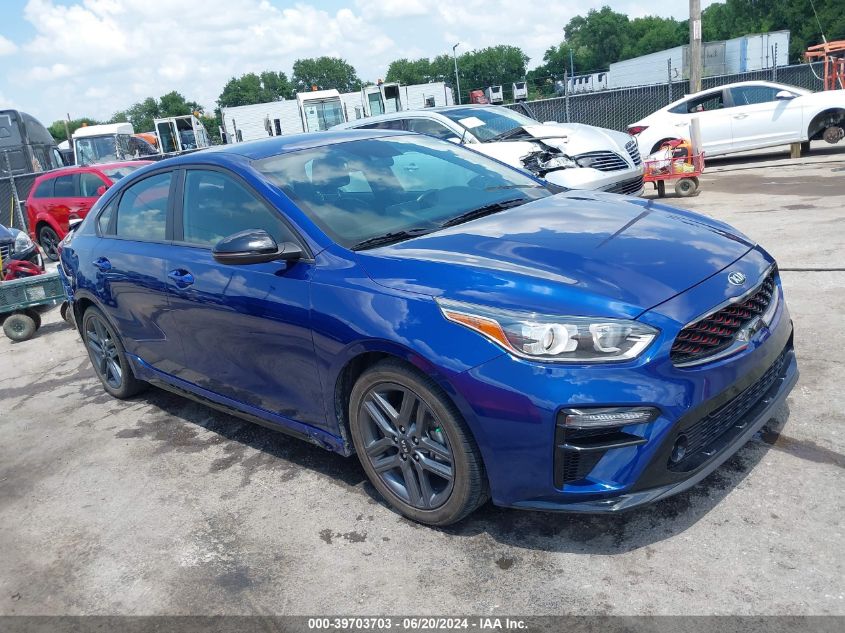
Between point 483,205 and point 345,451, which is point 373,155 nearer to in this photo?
point 483,205

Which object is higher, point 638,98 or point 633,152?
point 638,98

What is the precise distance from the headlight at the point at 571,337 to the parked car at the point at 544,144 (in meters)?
5.63

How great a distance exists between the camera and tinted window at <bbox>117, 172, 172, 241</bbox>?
179 inches

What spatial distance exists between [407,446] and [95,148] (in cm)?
2750

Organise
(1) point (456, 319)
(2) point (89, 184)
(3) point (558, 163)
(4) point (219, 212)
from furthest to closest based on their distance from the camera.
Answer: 1. (2) point (89, 184)
2. (3) point (558, 163)
3. (4) point (219, 212)
4. (1) point (456, 319)

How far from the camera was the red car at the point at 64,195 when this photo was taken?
44.9 feet

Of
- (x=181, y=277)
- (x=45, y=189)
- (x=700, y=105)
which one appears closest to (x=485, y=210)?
(x=181, y=277)

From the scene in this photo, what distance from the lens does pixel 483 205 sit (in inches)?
157

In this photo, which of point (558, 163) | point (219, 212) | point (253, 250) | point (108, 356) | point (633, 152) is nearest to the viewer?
point (253, 250)

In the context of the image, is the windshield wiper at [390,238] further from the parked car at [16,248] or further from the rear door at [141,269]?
the parked car at [16,248]

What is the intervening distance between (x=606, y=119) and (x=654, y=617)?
1868cm

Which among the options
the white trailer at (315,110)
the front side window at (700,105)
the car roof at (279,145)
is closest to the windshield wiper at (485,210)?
the car roof at (279,145)

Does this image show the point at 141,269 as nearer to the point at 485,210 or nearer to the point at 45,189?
the point at 485,210

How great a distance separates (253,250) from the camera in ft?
11.1
